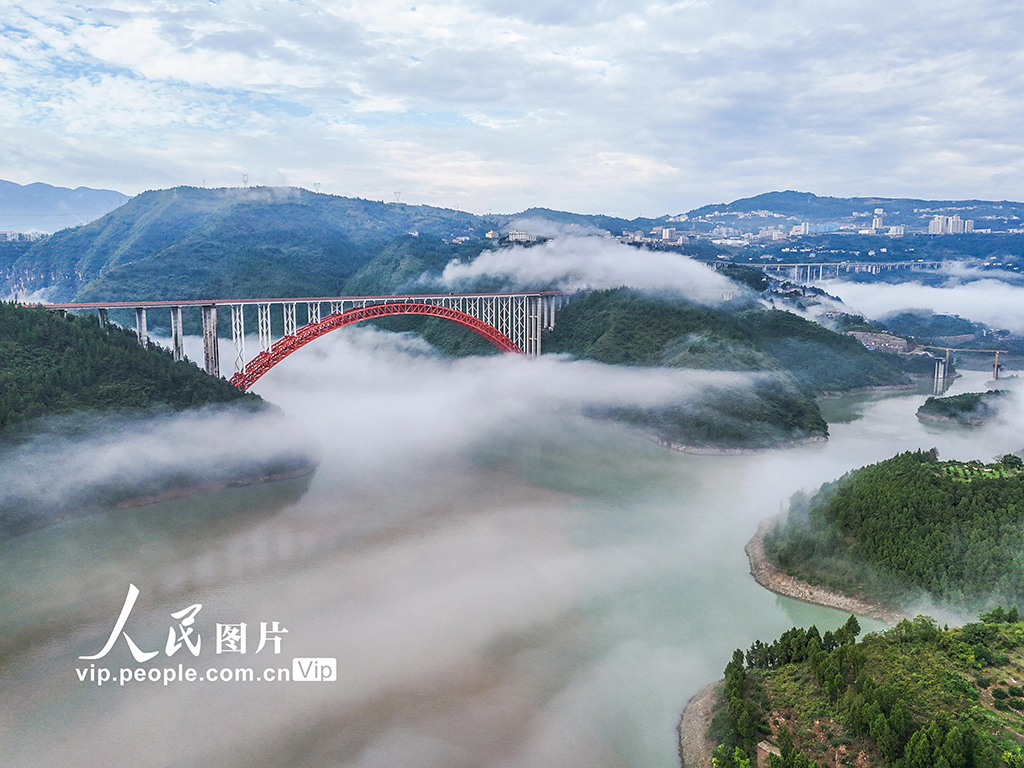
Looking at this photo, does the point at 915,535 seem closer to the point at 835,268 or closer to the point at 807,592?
the point at 807,592

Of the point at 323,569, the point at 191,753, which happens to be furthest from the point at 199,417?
the point at 191,753

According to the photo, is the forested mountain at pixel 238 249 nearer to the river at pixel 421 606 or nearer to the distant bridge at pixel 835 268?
the distant bridge at pixel 835 268

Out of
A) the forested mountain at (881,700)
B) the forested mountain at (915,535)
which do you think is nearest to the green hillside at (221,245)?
the forested mountain at (915,535)

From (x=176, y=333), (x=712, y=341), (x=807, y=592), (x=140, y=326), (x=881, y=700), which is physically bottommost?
(x=807, y=592)

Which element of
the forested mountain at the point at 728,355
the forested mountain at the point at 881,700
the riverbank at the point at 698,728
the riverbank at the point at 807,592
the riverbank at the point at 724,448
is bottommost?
the riverbank at the point at 698,728

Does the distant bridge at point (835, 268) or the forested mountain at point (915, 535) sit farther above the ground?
the distant bridge at point (835, 268)

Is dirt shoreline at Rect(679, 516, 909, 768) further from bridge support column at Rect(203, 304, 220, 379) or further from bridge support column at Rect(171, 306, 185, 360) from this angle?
bridge support column at Rect(171, 306, 185, 360)

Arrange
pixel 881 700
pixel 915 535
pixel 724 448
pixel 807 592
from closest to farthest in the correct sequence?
pixel 881 700 < pixel 915 535 < pixel 807 592 < pixel 724 448

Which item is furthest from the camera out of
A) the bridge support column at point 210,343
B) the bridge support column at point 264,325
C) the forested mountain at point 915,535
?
the bridge support column at point 264,325

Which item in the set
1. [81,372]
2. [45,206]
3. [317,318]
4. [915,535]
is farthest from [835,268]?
[45,206]
